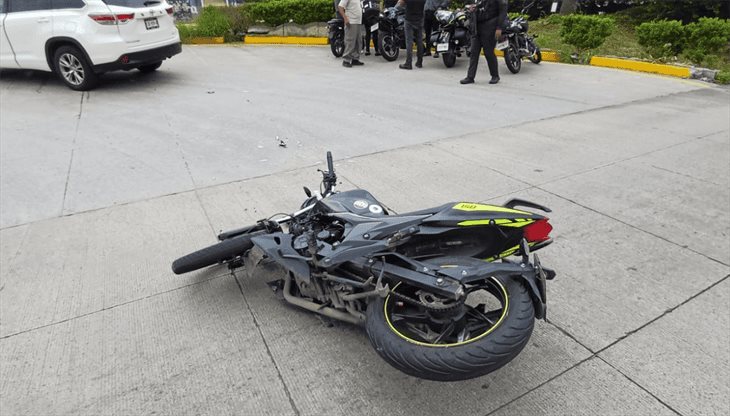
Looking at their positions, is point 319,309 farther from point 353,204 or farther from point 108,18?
point 108,18

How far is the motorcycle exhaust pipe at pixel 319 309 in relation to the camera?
2395 millimetres

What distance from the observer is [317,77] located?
957 centimetres

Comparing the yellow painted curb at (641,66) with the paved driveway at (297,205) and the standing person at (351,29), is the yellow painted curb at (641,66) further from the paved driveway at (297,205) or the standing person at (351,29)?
the standing person at (351,29)

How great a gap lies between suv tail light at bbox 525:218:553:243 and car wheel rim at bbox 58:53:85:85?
814cm

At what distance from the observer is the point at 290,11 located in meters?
14.2

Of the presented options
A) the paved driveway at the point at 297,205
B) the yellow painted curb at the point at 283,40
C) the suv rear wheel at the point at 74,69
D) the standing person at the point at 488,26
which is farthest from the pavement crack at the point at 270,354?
the yellow painted curb at the point at 283,40

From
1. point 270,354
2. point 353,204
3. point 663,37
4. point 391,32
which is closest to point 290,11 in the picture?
point 391,32

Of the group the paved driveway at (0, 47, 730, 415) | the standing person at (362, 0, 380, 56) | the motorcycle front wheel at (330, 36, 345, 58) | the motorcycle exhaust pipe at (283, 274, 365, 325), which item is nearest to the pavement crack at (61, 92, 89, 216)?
the paved driveway at (0, 47, 730, 415)

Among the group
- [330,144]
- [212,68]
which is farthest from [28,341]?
[212,68]

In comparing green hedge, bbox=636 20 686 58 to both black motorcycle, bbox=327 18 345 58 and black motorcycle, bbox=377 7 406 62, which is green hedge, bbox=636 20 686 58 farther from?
black motorcycle, bbox=327 18 345 58

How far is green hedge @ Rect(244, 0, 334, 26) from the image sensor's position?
550 inches

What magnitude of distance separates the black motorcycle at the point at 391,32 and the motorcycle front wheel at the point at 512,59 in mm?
2685

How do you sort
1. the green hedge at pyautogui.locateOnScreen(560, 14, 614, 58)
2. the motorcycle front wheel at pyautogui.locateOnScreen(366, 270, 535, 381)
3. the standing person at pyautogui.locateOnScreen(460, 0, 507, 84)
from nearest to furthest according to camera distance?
the motorcycle front wheel at pyautogui.locateOnScreen(366, 270, 535, 381) < the standing person at pyautogui.locateOnScreen(460, 0, 507, 84) < the green hedge at pyautogui.locateOnScreen(560, 14, 614, 58)

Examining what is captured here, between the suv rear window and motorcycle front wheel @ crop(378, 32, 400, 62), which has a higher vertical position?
the suv rear window
